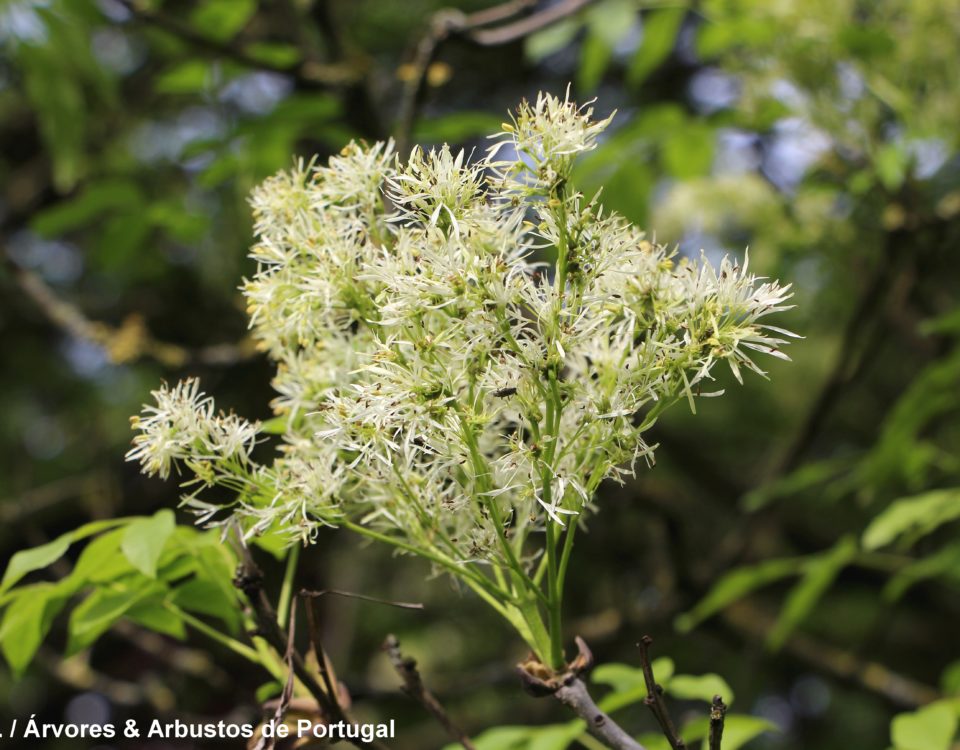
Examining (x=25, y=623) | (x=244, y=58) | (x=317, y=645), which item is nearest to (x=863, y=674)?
(x=317, y=645)

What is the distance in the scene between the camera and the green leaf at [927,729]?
4.86 feet

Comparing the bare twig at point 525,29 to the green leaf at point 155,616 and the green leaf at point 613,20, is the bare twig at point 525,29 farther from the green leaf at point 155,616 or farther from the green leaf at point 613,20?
the green leaf at point 155,616

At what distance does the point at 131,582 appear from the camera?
1493mm

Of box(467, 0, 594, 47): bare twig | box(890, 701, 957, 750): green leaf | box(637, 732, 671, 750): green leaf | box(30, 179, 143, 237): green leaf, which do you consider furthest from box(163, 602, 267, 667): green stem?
box(30, 179, 143, 237): green leaf

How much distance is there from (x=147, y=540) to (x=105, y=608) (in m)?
0.24

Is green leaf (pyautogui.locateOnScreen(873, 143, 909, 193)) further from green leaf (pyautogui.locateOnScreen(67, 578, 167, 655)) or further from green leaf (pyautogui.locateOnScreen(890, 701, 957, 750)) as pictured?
green leaf (pyautogui.locateOnScreen(67, 578, 167, 655))

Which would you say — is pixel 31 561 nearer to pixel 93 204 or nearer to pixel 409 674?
pixel 409 674

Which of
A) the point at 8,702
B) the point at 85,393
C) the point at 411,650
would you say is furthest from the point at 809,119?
the point at 8,702

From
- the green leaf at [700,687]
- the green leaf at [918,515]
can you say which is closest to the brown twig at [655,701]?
the green leaf at [700,687]

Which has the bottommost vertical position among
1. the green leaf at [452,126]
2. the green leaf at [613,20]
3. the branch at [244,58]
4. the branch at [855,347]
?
the branch at [855,347]

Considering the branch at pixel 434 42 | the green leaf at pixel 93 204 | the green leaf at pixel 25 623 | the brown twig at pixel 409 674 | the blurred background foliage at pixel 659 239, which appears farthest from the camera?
the green leaf at pixel 93 204

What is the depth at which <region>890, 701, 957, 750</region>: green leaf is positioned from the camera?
148cm

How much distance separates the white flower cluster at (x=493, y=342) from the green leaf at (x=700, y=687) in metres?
0.53

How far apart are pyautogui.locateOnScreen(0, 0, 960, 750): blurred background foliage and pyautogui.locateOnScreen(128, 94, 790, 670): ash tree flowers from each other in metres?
0.56
